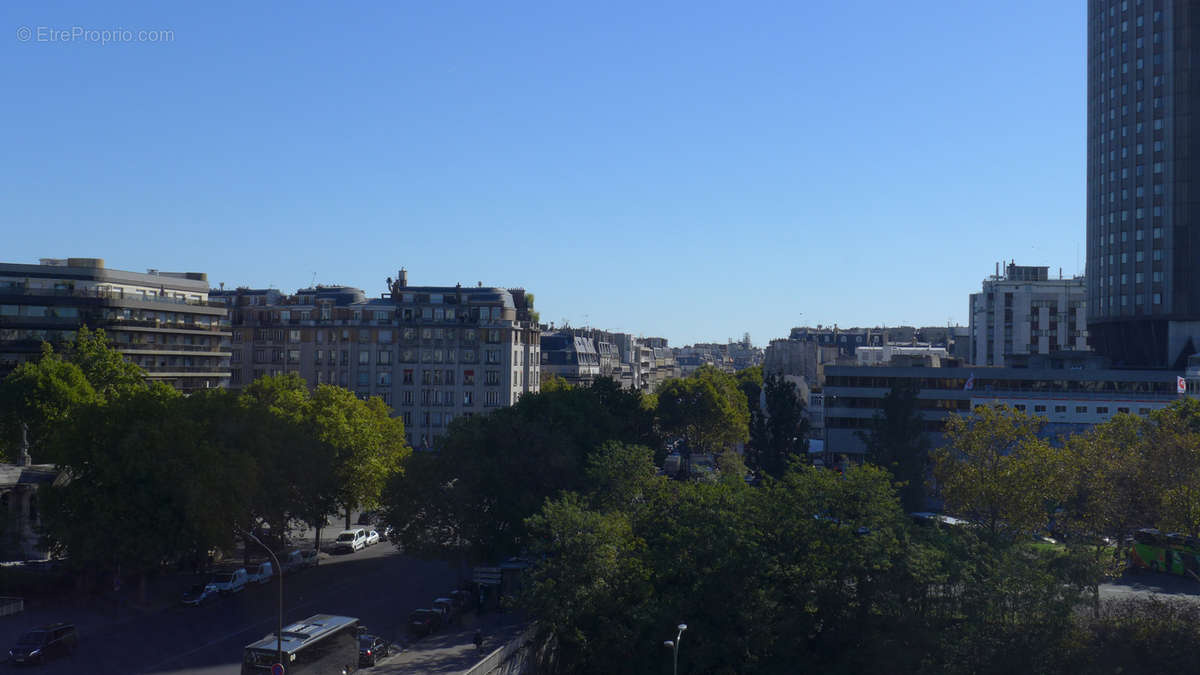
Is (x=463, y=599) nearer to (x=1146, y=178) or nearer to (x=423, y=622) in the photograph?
(x=423, y=622)

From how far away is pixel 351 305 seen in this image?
12112 cm

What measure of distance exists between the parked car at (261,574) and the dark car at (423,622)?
533 inches

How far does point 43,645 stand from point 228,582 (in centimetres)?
1386

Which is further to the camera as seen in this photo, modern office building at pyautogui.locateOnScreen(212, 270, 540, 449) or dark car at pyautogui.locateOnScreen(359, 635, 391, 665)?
modern office building at pyautogui.locateOnScreen(212, 270, 540, 449)

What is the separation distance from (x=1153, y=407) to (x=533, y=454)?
62833 millimetres

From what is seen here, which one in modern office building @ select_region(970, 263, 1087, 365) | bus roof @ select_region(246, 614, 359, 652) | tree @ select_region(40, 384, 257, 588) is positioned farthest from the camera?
modern office building @ select_region(970, 263, 1087, 365)

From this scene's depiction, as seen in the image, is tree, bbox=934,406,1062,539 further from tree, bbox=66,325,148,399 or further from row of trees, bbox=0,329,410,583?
tree, bbox=66,325,148,399

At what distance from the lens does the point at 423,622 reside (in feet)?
168

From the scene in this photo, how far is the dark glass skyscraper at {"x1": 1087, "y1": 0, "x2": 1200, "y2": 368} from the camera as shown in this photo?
10988 centimetres

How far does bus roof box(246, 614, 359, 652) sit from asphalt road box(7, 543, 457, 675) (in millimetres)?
4848

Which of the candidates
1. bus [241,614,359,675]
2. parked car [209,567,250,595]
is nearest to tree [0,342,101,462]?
parked car [209,567,250,595]

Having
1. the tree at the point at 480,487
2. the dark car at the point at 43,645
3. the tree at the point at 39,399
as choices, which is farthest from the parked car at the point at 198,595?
the tree at the point at 39,399

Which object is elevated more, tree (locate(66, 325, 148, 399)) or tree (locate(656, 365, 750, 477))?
tree (locate(66, 325, 148, 399))

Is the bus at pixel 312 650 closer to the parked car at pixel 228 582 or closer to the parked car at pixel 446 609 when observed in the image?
the parked car at pixel 446 609
